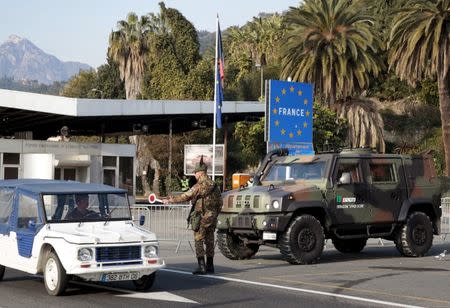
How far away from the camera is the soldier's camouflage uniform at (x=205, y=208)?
1384 centimetres

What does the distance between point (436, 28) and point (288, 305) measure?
1455 inches

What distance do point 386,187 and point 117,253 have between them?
7.67 m

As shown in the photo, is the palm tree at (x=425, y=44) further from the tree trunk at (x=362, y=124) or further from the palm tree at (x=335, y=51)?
the tree trunk at (x=362, y=124)

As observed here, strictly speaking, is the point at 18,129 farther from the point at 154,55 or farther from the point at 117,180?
the point at 154,55

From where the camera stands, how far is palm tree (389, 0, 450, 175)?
148 feet

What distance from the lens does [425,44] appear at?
149 ft

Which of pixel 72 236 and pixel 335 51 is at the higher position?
pixel 335 51

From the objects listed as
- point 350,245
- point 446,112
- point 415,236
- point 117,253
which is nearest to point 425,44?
point 446,112

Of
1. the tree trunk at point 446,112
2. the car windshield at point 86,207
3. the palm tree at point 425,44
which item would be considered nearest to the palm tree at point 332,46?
the palm tree at point 425,44

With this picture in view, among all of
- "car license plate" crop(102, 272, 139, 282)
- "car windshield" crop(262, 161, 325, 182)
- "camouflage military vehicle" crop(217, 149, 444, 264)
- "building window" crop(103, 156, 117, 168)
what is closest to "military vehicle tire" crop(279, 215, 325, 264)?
"camouflage military vehicle" crop(217, 149, 444, 264)

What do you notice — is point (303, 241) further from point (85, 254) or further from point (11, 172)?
point (11, 172)

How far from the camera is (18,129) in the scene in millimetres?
50906

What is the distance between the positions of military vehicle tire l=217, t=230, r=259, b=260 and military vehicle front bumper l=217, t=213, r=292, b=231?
42 cm

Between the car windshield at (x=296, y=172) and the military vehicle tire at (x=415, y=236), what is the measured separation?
2.39 metres
